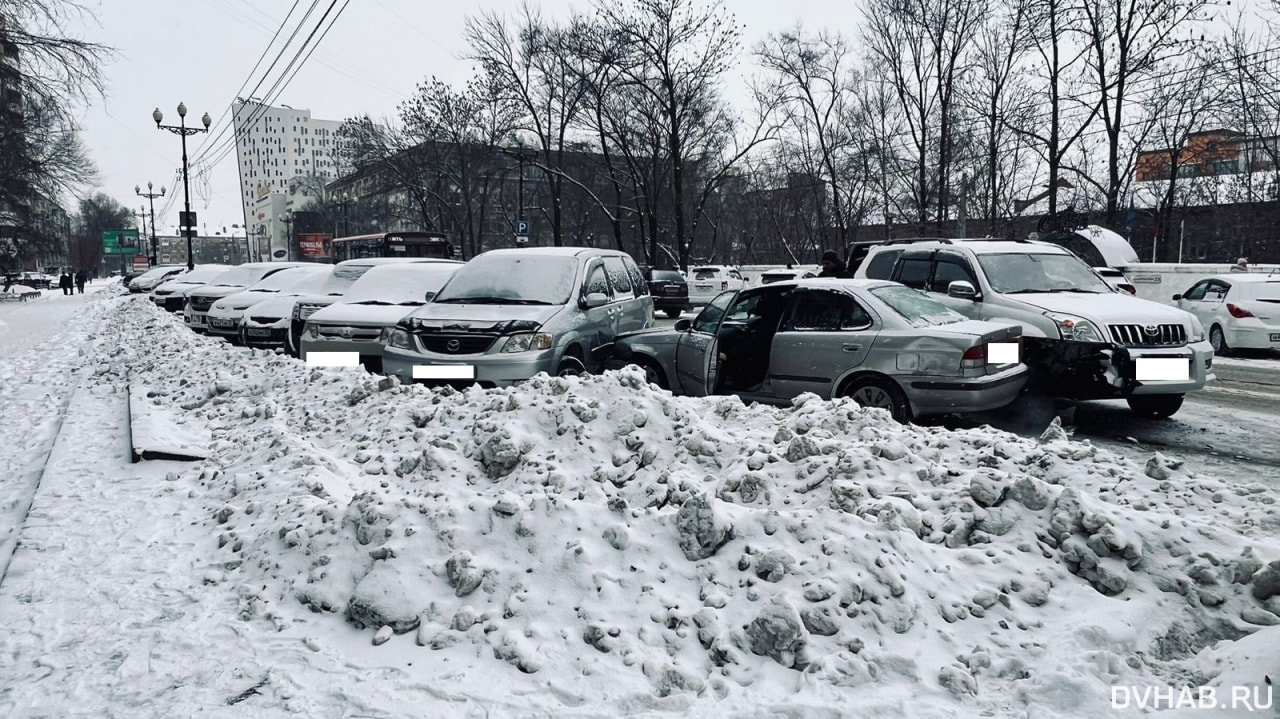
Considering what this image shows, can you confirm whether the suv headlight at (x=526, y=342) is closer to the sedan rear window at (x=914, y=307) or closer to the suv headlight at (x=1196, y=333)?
the sedan rear window at (x=914, y=307)

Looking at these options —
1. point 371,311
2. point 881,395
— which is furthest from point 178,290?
point 881,395

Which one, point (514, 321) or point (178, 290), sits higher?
point (178, 290)

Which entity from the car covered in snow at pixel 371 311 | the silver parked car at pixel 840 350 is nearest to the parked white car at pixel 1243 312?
the silver parked car at pixel 840 350

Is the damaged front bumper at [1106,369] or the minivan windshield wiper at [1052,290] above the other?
the minivan windshield wiper at [1052,290]

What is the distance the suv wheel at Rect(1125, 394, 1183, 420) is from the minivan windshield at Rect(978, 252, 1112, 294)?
1.32 m

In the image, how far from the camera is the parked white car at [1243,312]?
1364 cm

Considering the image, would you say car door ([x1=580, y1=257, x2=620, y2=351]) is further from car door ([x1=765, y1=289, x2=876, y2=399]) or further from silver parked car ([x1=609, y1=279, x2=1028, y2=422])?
car door ([x1=765, y1=289, x2=876, y2=399])

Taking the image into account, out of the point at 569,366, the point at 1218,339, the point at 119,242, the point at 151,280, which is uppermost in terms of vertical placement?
the point at 119,242

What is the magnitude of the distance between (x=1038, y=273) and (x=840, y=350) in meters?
3.43

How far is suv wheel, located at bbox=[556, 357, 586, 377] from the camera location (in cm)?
791

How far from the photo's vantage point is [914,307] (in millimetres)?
7156

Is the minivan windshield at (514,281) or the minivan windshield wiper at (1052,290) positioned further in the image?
the minivan windshield wiper at (1052,290)

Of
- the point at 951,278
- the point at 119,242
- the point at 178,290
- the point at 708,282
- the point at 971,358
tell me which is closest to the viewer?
the point at 971,358

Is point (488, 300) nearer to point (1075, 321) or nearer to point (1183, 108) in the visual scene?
point (1075, 321)
